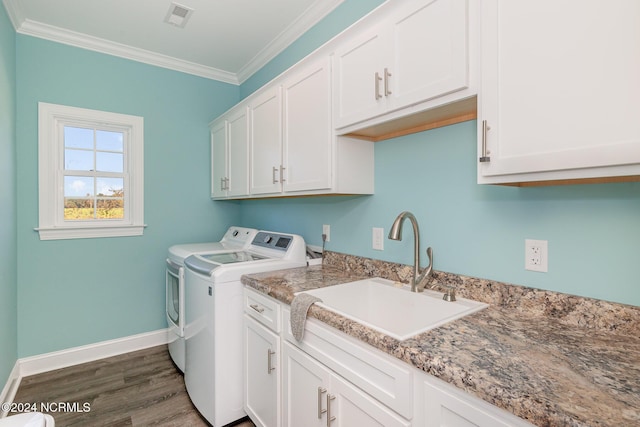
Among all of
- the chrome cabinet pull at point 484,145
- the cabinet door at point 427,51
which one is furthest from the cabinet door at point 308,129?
the chrome cabinet pull at point 484,145

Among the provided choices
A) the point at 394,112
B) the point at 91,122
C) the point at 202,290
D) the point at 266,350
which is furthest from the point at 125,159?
the point at 394,112

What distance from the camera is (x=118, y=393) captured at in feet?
7.27

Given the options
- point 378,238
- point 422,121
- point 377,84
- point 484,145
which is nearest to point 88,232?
point 378,238

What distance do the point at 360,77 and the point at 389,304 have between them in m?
1.10

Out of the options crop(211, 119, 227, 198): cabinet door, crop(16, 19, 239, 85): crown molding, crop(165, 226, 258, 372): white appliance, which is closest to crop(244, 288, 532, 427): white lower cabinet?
crop(165, 226, 258, 372): white appliance

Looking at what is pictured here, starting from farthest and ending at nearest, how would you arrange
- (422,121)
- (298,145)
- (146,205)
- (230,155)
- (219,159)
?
Answer: (219,159) < (146,205) < (230,155) < (298,145) < (422,121)

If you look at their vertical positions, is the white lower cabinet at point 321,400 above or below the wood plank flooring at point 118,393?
above

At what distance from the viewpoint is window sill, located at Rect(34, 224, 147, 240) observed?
2.53 metres

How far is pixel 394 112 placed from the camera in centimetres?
138

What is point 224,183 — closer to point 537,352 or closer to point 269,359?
point 269,359

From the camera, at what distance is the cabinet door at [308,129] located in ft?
5.67

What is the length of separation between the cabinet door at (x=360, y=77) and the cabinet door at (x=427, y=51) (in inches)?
2.4

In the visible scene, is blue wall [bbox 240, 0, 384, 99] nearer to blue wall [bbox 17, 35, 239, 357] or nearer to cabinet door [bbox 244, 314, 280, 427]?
blue wall [bbox 17, 35, 239, 357]

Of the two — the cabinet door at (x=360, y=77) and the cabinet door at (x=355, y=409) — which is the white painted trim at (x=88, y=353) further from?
the cabinet door at (x=360, y=77)
